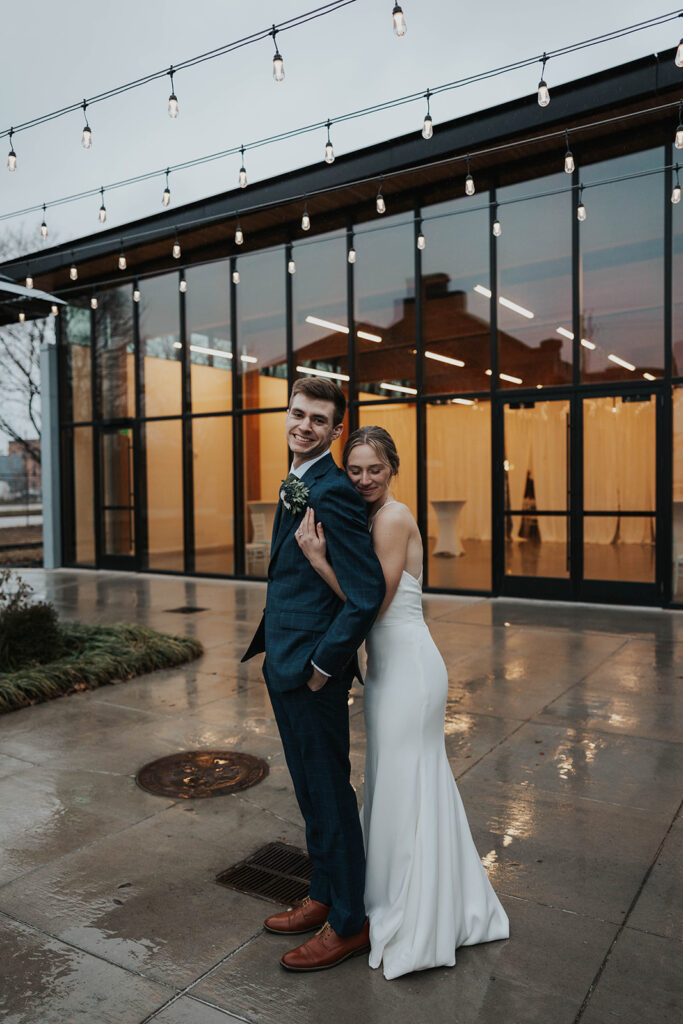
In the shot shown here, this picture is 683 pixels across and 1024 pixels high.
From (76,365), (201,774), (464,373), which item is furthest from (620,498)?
(76,365)

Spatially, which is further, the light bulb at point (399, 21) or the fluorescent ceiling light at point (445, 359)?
the fluorescent ceiling light at point (445, 359)

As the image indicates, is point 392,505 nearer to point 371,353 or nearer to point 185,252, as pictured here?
point 371,353

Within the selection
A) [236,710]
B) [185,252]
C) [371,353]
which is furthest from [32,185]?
[236,710]

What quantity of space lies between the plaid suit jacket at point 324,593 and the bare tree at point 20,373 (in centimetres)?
1856

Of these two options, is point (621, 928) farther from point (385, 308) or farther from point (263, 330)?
point (263, 330)

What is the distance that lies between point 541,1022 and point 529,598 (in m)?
8.50

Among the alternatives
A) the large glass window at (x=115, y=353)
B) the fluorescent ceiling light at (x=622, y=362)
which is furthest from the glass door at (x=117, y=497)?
the fluorescent ceiling light at (x=622, y=362)

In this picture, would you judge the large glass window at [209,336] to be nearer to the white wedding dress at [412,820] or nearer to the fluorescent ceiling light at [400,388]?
the fluorescent ceiling light at [400,388]

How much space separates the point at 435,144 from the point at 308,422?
29.4 feet

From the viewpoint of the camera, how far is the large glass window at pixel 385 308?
11.4m

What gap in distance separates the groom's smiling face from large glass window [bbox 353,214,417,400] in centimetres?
896

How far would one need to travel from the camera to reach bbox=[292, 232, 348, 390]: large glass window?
39.3ft

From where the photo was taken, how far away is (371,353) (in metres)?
11.7

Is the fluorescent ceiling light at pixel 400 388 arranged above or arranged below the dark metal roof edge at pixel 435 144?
below
